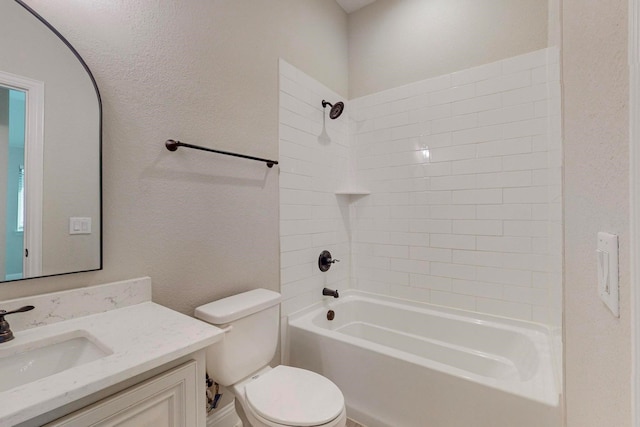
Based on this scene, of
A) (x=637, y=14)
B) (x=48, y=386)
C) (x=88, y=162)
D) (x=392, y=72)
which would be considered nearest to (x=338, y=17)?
(x=392, y=72)

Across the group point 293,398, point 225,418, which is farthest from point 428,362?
point 225,418

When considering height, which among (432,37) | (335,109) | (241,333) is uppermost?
(432,37)

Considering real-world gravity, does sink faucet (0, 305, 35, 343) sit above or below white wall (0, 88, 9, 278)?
below

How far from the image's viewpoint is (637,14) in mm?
311

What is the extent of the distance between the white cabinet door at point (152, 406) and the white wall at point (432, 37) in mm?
2388

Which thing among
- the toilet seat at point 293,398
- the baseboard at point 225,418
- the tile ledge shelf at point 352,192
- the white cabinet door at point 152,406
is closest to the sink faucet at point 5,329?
the white cabinet door at point 152,406

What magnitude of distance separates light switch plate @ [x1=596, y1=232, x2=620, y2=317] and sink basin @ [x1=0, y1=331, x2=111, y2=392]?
1.13 metres

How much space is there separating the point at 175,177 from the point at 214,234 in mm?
349

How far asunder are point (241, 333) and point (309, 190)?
3.72 feet

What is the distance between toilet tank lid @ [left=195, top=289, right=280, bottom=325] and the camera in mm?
1319

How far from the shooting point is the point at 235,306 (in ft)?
4.64

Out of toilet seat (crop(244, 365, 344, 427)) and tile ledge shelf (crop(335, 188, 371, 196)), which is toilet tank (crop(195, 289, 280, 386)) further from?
tile ledge shelf (crop(335, 188, 371, 196))

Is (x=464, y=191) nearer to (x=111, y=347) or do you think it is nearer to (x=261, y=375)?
(x=261, y=375)

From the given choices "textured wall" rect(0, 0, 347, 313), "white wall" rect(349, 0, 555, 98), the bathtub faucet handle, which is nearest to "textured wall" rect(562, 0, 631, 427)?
"white wall" rect(349, 0, 555, 98)
